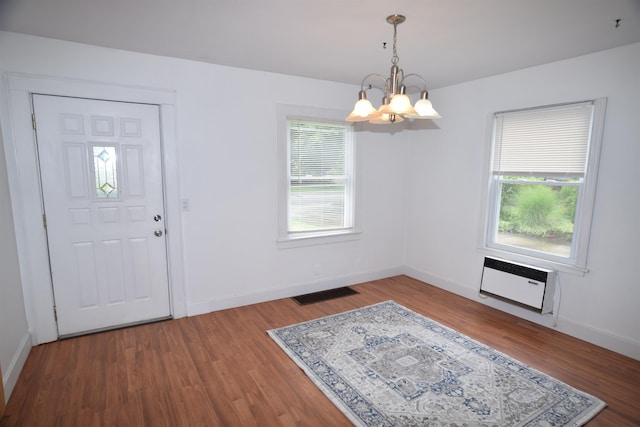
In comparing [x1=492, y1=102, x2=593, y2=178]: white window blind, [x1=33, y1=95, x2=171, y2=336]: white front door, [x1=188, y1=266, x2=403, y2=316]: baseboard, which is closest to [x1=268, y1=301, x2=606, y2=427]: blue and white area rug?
[x1=188, y1=266, x2=403, y2=316]: baseboard

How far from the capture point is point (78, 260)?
9.66ft

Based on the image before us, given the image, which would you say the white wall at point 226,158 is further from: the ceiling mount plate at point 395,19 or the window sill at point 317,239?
the ceiling mount plate at point 395,19

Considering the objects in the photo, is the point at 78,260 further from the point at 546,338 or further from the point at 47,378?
the point at 546,338

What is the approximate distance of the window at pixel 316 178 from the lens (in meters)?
3.86

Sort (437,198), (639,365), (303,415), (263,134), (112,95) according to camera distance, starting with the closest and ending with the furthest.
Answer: (303,415), (639,365), (112,95), (263,134), (437,198)

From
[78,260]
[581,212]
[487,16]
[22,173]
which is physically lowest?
[78,260]

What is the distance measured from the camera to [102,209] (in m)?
2.99

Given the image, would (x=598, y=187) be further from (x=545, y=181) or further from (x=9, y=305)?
(x=9, y=305)

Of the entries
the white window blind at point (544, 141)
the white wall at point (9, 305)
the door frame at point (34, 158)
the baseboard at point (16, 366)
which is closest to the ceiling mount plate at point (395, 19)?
the white window blind at point (544, 141)

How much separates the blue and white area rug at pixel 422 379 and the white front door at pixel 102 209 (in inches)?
56.1

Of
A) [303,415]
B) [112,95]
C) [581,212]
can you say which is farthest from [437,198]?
[112,95]

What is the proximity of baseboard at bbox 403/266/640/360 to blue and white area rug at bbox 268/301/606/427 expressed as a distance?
34.9 inches

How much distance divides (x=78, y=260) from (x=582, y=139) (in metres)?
4.64

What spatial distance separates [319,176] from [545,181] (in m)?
2.38
